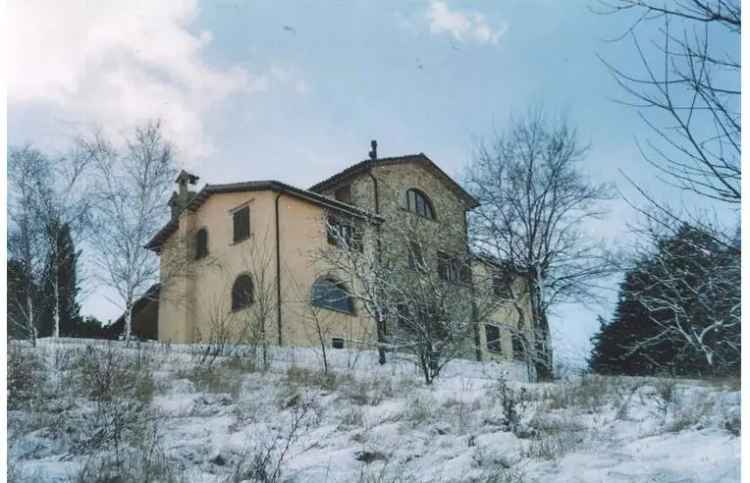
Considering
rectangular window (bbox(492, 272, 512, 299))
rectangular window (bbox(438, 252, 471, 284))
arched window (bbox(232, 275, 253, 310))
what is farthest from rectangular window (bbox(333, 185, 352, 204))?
rectangular window (bbox(492, 272, 512, 299))

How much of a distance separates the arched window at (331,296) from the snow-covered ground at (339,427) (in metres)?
3.65

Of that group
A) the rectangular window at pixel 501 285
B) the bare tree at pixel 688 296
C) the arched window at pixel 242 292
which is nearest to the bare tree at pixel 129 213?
the arched window at pixel 242 292

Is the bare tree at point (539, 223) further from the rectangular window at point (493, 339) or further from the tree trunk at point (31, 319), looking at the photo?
the tree trunk at point (31, 319)

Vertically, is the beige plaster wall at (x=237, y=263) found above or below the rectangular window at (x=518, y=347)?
above

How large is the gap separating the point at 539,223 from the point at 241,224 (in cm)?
536

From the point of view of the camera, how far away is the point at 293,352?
31.5ft

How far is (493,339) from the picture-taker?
10.4 meters

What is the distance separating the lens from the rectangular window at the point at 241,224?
1290 cm

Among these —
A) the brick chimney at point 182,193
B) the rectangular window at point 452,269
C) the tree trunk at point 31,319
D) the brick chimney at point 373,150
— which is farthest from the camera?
the rectangular window at point 452,269

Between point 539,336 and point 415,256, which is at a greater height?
point 415,256

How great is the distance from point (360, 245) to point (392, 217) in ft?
2.25

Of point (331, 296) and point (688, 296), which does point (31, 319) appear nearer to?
point (331, 296)

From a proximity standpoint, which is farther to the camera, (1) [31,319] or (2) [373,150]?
(2) [373,150]

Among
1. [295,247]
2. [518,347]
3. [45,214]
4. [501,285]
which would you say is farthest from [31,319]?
[518,347]
